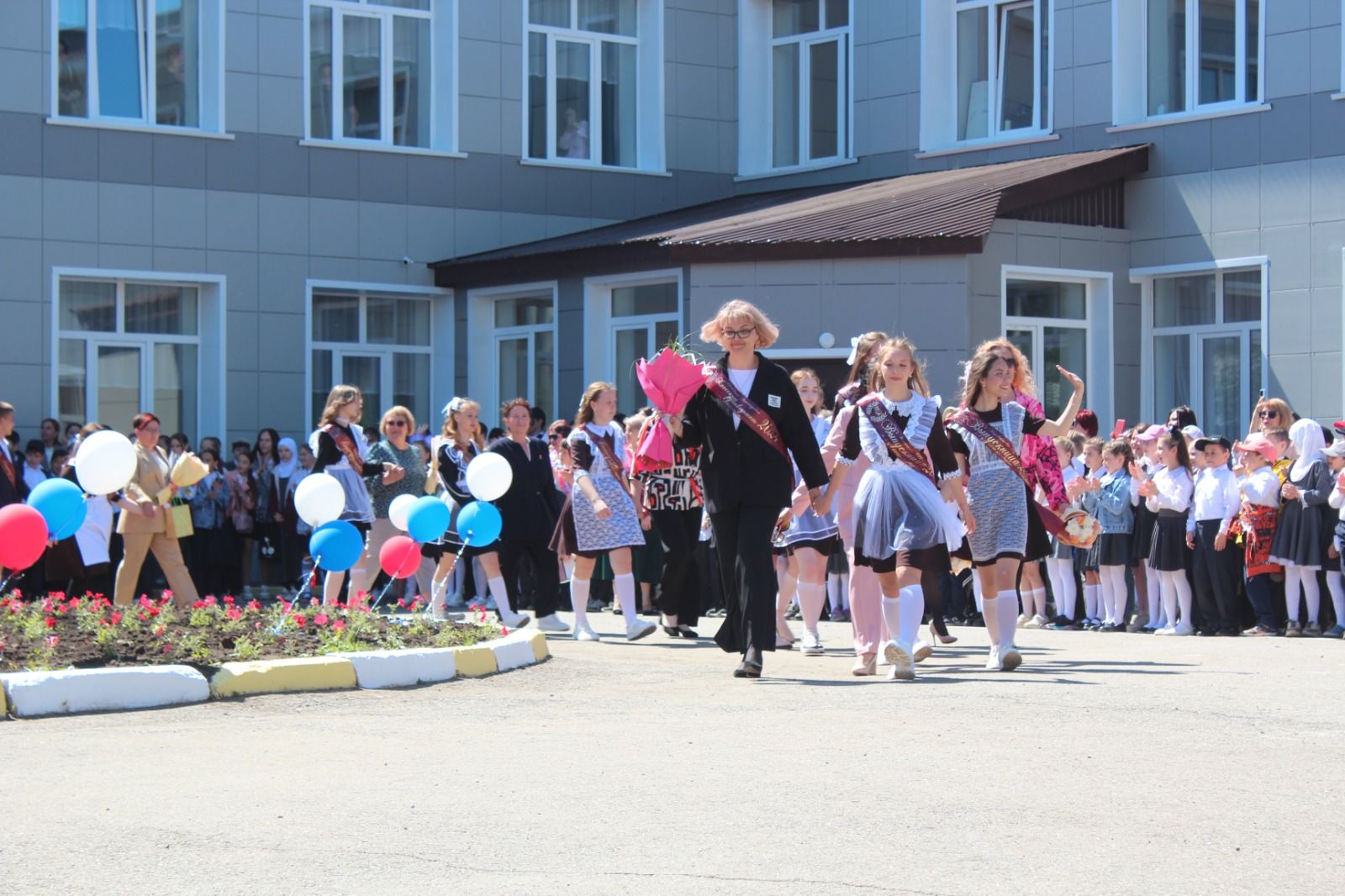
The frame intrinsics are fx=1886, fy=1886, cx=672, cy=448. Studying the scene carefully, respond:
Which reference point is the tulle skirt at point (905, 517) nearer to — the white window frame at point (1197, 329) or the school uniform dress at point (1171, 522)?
the school uniform dress at point (1171, 522)

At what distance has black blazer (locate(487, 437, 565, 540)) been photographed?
15328 mm

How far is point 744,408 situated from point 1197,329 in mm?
12814

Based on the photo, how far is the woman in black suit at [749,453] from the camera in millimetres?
10586

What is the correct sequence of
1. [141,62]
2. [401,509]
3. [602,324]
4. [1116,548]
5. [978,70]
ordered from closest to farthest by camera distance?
[401,509], [1116,548], [141,62], [602,324], [978,70]

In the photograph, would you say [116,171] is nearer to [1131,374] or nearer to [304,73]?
[304,73]

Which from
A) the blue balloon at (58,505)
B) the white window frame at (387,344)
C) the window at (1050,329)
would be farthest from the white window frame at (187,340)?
the blue balloon at (58,505)

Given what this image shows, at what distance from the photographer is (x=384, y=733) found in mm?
8492

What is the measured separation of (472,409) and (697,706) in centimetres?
677

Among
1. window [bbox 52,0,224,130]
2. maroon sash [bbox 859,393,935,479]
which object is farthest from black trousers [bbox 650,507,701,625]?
window [bbox 52,0,224,130]

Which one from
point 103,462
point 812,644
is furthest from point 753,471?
point 103,462

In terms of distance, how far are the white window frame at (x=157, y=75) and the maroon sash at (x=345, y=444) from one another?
9.61 meters

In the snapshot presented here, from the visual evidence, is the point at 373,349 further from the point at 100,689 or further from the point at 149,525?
the point at 100,689

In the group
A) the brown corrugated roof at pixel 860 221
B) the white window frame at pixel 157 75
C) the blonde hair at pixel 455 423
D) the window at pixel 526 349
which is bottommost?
→ the blonde hair at pixel 455 423

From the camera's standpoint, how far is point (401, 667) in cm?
1051
